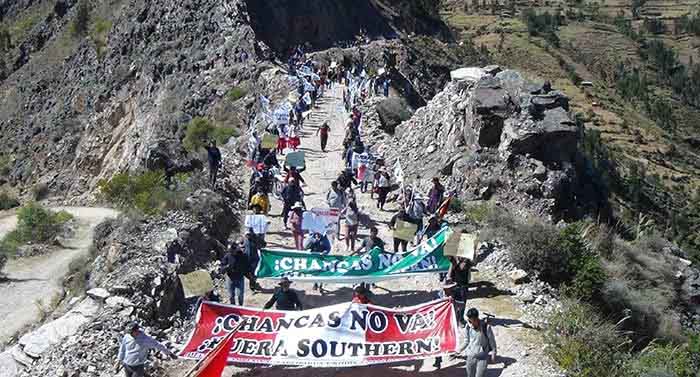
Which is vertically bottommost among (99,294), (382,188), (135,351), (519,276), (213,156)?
(519,276)

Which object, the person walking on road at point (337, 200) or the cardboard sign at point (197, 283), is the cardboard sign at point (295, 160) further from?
the cardboard sign at point (197, 283)

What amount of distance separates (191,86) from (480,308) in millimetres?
35923

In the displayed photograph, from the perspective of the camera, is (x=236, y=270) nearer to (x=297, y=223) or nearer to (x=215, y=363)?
(x=297, y=223)

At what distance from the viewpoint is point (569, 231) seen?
21188mm

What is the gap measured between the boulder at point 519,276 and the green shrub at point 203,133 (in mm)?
19596

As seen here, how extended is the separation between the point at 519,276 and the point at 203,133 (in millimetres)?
24122

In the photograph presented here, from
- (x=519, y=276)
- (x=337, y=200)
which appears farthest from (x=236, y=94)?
(x=519, y=276)

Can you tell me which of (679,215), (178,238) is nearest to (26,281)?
(178,238)

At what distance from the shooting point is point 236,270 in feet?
55.4

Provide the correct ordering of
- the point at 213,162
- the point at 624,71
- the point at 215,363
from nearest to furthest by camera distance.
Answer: the point at 215,363, the point at 213,162, the point at 624,71

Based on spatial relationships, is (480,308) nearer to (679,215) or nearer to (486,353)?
(486,353)

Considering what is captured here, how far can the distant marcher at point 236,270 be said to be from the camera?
16.9 m

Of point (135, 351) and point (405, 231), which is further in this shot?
point (405, 231)

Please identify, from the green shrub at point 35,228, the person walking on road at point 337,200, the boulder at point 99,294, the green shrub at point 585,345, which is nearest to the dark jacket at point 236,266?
the boulder at point 99,294
